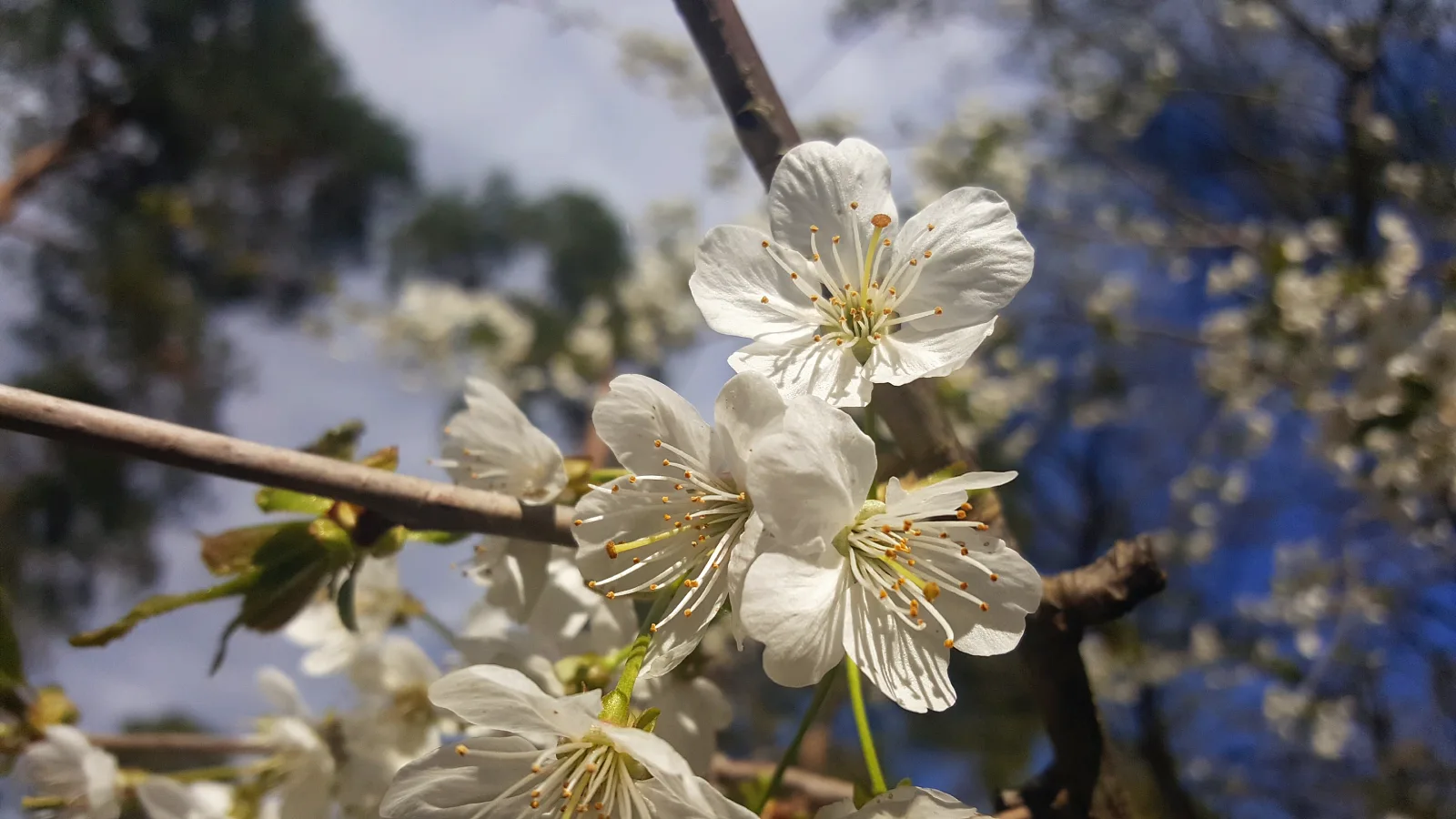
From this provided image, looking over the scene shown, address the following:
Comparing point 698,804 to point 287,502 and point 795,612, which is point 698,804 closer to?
point 795,612

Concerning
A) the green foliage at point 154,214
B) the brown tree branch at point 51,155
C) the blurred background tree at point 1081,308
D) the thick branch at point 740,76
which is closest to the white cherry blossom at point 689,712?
the blurred background tree at point 1081,308

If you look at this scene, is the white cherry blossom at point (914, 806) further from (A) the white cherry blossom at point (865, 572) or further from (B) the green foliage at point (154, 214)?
(B) the green foliage at point (154, 214)

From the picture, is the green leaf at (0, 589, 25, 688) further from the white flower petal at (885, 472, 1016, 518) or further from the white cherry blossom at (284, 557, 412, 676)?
the white flower petal at (885, 472, 1016, 518)

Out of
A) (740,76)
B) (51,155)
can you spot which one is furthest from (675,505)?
(51,155)

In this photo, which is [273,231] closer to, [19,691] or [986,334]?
[19,691]

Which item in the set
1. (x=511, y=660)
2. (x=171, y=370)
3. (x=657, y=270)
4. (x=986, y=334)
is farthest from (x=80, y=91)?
(x=986, y=334)

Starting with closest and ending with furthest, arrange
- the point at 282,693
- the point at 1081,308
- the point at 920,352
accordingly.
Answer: the point at 920,352
the point at 282,693
the point at 1081,308
